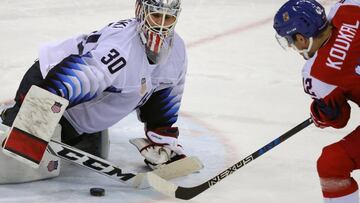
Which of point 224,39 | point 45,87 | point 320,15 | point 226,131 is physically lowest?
point 224,39

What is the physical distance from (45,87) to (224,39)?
249cm

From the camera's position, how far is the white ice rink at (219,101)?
10.7ft

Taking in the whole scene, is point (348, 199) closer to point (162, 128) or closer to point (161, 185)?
point (161, 185)

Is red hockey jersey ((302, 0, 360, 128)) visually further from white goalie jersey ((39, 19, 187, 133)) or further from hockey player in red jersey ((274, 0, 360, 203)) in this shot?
white goalie jersey ((39, 19, 187, 133))

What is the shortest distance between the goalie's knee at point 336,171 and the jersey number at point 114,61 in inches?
30.2

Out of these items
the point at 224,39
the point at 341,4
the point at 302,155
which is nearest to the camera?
the point at 341,4

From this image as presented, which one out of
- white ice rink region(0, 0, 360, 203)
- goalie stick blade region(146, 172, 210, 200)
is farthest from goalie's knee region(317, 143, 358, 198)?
goalie stick blade region(146, 172, 210, 200)

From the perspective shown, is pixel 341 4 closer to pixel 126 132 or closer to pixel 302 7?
pixel 302 7

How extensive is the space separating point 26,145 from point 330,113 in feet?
3.07

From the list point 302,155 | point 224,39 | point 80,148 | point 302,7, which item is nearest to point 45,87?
point 80,148

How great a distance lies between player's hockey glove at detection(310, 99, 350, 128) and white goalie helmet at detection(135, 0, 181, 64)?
0.61 metres

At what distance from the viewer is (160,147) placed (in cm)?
352

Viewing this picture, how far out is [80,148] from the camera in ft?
11.5

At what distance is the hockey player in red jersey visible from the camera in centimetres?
279
